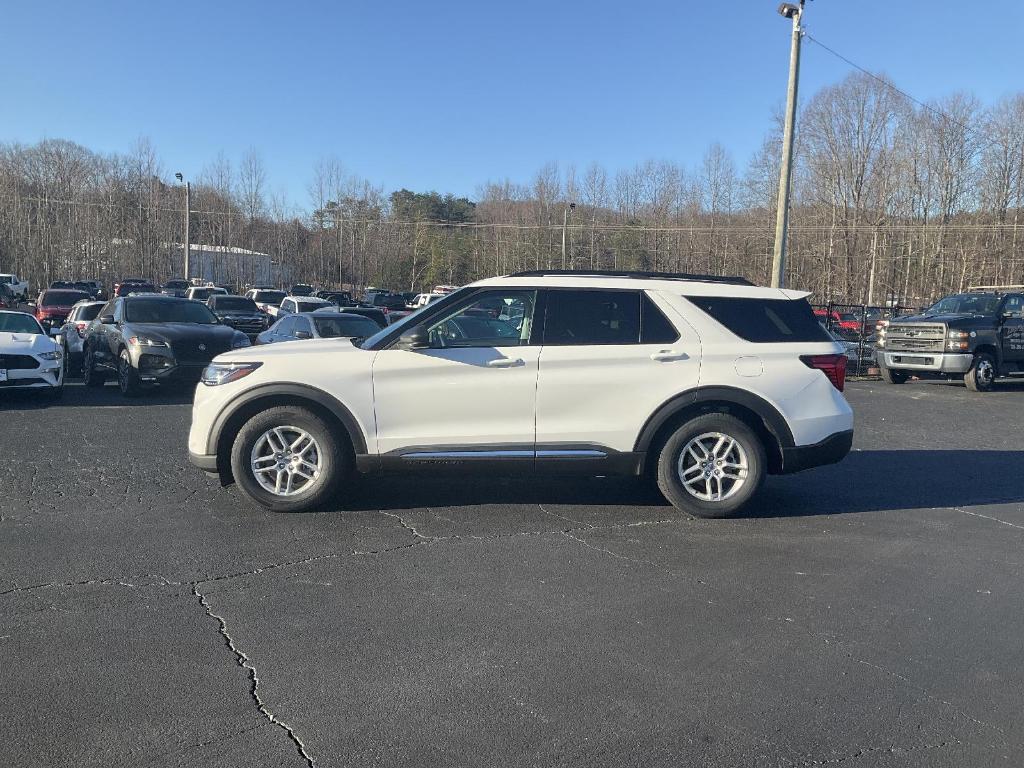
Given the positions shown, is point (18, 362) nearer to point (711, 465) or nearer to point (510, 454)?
point (510, 454)

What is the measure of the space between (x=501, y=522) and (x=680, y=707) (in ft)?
9.29

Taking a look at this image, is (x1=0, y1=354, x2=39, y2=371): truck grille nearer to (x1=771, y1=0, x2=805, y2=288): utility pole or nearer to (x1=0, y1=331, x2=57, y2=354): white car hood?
(x1=0, y1=331, x2=57, y2=354): white car hood

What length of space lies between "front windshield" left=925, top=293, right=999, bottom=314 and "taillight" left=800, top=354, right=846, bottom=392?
12838 millimetres

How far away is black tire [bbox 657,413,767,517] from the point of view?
632 cm

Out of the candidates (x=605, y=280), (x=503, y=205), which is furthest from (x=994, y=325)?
(x=503, y=205)

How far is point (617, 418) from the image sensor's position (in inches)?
245

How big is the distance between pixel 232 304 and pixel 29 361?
16453 mm

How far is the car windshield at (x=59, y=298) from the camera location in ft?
95.7

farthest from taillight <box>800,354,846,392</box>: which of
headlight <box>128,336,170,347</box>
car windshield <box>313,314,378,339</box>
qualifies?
headlight <box>128,336,170,347</box>

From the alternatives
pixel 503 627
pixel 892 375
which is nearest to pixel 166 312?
pixel 503 627

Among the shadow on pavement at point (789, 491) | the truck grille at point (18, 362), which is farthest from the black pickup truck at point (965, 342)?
the truck grille at point (18, 362)

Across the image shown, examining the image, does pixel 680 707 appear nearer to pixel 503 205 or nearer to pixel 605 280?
pixel 605 280

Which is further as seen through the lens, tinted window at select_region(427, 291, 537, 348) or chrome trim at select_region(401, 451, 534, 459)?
tinted window at select_region(427, 291, 537, 348)

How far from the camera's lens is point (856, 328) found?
994 inches
